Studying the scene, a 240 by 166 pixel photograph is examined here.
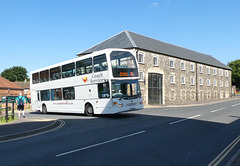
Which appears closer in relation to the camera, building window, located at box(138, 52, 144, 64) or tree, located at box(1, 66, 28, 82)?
building window, located at box(138, 52, 144, 64)

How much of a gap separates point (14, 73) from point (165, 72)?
8409 centimetres

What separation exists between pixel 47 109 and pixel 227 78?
5141cm

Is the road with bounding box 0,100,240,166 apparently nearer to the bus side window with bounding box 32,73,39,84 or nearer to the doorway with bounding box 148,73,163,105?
the bus side window with bounding box 32,73,39,84

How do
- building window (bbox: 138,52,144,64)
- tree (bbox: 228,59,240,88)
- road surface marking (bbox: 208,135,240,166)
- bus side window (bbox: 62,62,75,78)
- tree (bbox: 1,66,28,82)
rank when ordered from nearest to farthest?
road surface marking (bbox: 208,135,240,166) → bus side window (bbox: 62,62,75,78) → building window (bbox: 138,52,144,64) → tree (bbox: 228,59,240,88) → tree (bbox: 1,66,28,82)

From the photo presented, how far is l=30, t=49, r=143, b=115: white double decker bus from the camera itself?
41.7 feet

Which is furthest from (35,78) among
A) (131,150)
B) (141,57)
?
(131,150)

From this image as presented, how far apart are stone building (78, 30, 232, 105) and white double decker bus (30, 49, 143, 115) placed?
13575 mm

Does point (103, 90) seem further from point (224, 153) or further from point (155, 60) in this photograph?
point (155, 60)

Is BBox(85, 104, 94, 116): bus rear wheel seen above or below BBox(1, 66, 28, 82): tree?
below

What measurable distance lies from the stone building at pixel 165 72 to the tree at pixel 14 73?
7518 cm

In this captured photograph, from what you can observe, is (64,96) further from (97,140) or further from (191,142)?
(191,142)

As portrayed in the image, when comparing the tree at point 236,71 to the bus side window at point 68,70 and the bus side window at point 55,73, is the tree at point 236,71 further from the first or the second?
the bus side window at point 68,70

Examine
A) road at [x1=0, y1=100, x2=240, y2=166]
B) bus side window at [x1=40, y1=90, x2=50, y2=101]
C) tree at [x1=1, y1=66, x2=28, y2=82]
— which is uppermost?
tree at [x1=1, y1=66, x2=28, y2=82]

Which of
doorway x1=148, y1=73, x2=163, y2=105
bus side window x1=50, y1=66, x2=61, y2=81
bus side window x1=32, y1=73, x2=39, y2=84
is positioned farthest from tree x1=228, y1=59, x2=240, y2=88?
bus side window x1=50, y1=66, x2=61, y2=81
